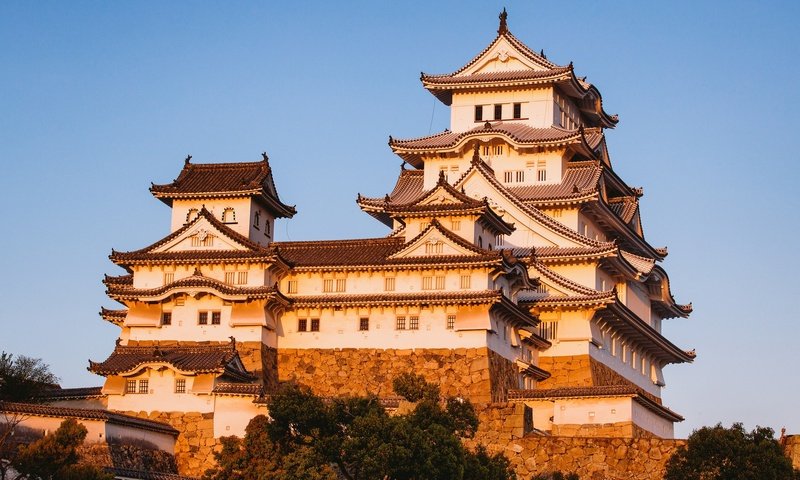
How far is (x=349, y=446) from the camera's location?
4284cm

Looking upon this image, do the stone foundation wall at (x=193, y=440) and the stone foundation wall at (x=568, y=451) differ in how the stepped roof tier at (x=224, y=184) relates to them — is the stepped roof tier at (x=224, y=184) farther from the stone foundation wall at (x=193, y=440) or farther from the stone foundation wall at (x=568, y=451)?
the stone foundation wall at (x=568, y=451)

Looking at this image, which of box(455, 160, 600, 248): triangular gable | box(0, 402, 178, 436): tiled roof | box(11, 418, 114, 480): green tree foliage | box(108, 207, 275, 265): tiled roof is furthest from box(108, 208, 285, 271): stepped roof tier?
box(11, 418, 114, 480): green tree foliage

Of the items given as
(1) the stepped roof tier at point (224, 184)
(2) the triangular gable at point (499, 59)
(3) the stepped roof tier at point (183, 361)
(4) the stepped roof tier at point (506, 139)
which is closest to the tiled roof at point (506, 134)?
(4) the stepped roof tier at point (506, 139)

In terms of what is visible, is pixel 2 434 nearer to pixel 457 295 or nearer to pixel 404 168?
pixel 457 295

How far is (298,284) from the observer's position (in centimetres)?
6241

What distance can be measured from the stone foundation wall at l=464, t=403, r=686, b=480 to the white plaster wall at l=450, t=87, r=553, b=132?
26004 millimetres

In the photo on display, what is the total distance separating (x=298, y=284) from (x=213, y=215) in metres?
4.97

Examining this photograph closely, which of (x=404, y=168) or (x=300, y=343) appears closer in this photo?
(x=300, y=343)

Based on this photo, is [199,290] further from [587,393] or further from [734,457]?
[734,457]

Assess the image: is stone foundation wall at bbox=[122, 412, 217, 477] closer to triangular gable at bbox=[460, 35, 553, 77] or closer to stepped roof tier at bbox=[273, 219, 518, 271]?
stepped roof tier at bbox=[273, 219, 518, 271]

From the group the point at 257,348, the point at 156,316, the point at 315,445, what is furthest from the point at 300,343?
the point at 315,445

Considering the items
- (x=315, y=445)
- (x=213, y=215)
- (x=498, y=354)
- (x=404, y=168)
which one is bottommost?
(x=315, y=445)

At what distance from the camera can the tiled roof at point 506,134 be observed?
2894 inches

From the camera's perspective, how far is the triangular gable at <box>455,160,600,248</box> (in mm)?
69625
